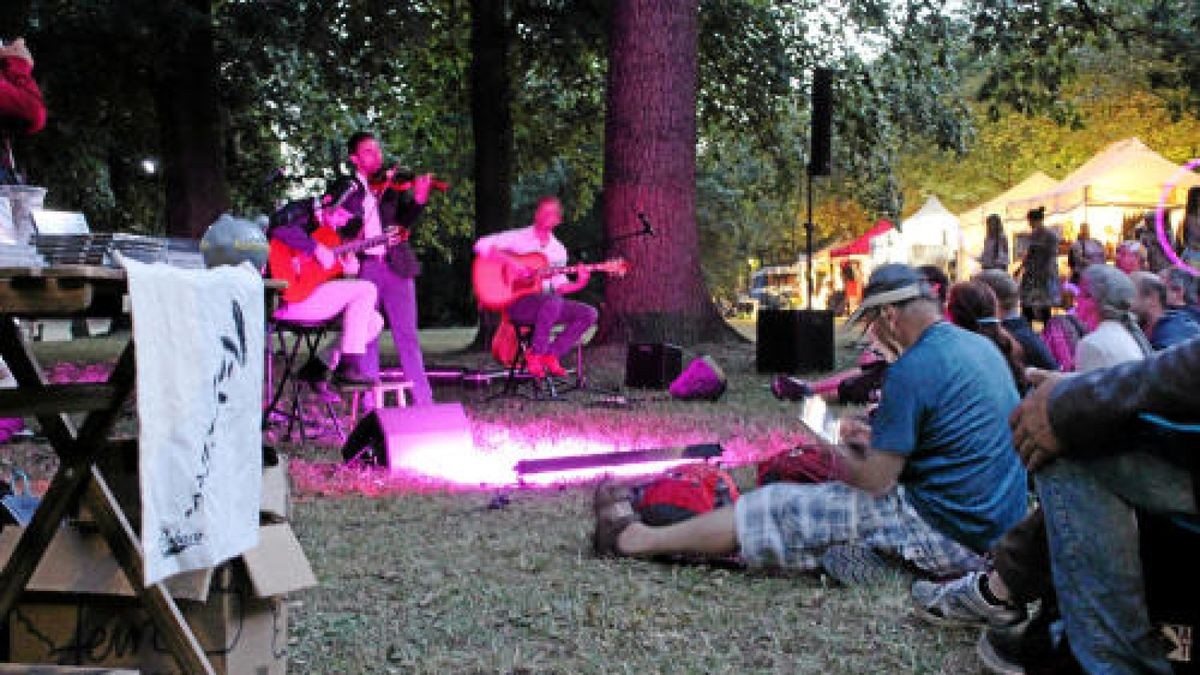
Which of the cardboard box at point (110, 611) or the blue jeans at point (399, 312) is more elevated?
the blue jeans at point (399, 312)

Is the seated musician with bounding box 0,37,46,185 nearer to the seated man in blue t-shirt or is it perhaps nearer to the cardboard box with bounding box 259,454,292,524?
the cardboard box with bounding box 259,454,292,524

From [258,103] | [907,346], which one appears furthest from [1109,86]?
[907,346]

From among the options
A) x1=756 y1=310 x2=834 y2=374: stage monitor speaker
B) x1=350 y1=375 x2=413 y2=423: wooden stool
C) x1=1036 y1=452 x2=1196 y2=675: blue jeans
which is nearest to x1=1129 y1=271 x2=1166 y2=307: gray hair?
x1=1036 y1=452 x2=1196 y2=675: blue jeans

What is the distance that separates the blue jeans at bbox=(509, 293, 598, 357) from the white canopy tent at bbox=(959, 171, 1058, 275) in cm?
1511

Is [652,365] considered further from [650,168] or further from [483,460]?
[483,460]

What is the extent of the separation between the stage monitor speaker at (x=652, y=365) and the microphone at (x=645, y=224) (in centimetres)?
122

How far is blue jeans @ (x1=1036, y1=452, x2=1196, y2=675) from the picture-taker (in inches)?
90.5

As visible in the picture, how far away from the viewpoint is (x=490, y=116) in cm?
1772

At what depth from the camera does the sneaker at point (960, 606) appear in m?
3.51

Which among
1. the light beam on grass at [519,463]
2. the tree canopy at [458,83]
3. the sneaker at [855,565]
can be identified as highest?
the tree canopy at [458,83]

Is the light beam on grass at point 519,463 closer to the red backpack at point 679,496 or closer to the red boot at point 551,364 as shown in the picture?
the red backpack at point 679,496

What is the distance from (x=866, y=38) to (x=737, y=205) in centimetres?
2293

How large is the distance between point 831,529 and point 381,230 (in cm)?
488

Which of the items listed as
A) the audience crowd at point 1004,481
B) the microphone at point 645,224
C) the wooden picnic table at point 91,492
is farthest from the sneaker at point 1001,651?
the microphone at point 645,224
